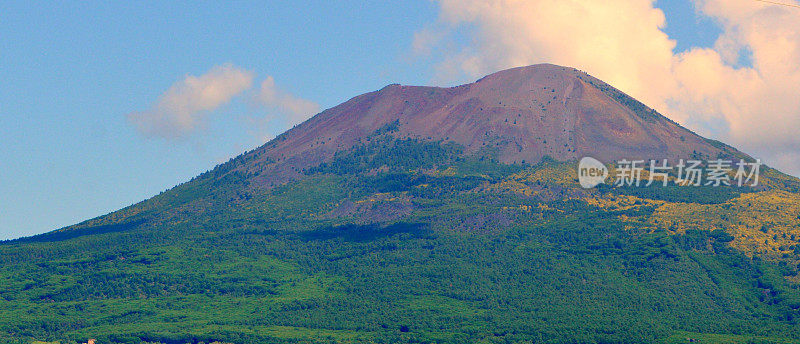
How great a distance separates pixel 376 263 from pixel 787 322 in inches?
3054

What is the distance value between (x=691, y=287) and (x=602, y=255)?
67.1 feet

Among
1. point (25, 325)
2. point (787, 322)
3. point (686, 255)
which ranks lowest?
point (787, 322)

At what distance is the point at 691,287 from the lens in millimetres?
174125

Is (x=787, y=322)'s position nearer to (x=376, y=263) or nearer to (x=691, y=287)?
(x=691, y=287)

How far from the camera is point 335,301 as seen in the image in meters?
178

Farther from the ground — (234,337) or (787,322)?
(234,337)

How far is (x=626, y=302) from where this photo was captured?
550 feet

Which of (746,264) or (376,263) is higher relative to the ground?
(376,263)

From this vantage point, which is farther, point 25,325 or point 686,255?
point 686,255

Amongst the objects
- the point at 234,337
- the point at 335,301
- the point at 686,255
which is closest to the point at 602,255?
the point at 686,255

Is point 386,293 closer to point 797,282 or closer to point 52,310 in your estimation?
point 52,310

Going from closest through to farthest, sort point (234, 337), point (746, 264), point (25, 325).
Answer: point (234, 337) → point (25, 325) → point (746, 264)

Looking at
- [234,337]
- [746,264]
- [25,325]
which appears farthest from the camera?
[746,264]

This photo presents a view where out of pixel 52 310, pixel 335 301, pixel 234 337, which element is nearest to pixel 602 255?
pixel 335 301
